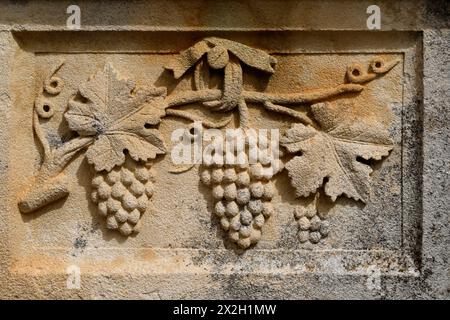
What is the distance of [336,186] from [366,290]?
277 mm

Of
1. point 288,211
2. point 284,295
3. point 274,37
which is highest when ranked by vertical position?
point 274,37

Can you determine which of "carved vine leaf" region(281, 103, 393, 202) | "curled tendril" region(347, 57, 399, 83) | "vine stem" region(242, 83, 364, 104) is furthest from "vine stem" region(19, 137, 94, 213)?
"curled tendril" region(347, 57, 399, 83)

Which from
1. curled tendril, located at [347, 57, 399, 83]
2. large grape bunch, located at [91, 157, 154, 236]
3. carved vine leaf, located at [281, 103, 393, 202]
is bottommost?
large grape bunch, located at [91, 157, 154, 236]

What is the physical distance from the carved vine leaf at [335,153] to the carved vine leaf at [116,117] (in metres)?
0.35

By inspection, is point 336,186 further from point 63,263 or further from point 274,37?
point 63,263

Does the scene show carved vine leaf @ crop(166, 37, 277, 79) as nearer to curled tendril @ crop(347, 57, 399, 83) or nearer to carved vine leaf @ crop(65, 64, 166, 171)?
carved vine leaf @ crop(65, 64, 166, 171)

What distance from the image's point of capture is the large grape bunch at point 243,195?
1738 mm

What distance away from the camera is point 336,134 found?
176cm

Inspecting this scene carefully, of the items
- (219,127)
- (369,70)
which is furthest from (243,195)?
(369,70)

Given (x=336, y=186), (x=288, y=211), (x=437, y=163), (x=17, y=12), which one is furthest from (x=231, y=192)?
(x=17, y=12)

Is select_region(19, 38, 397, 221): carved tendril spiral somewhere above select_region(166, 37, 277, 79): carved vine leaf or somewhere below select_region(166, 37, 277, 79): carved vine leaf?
below

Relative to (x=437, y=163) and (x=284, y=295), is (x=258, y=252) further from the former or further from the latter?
(x=437, y=163)

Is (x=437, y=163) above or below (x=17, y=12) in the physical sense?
below

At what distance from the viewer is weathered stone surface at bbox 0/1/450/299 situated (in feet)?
5.71
